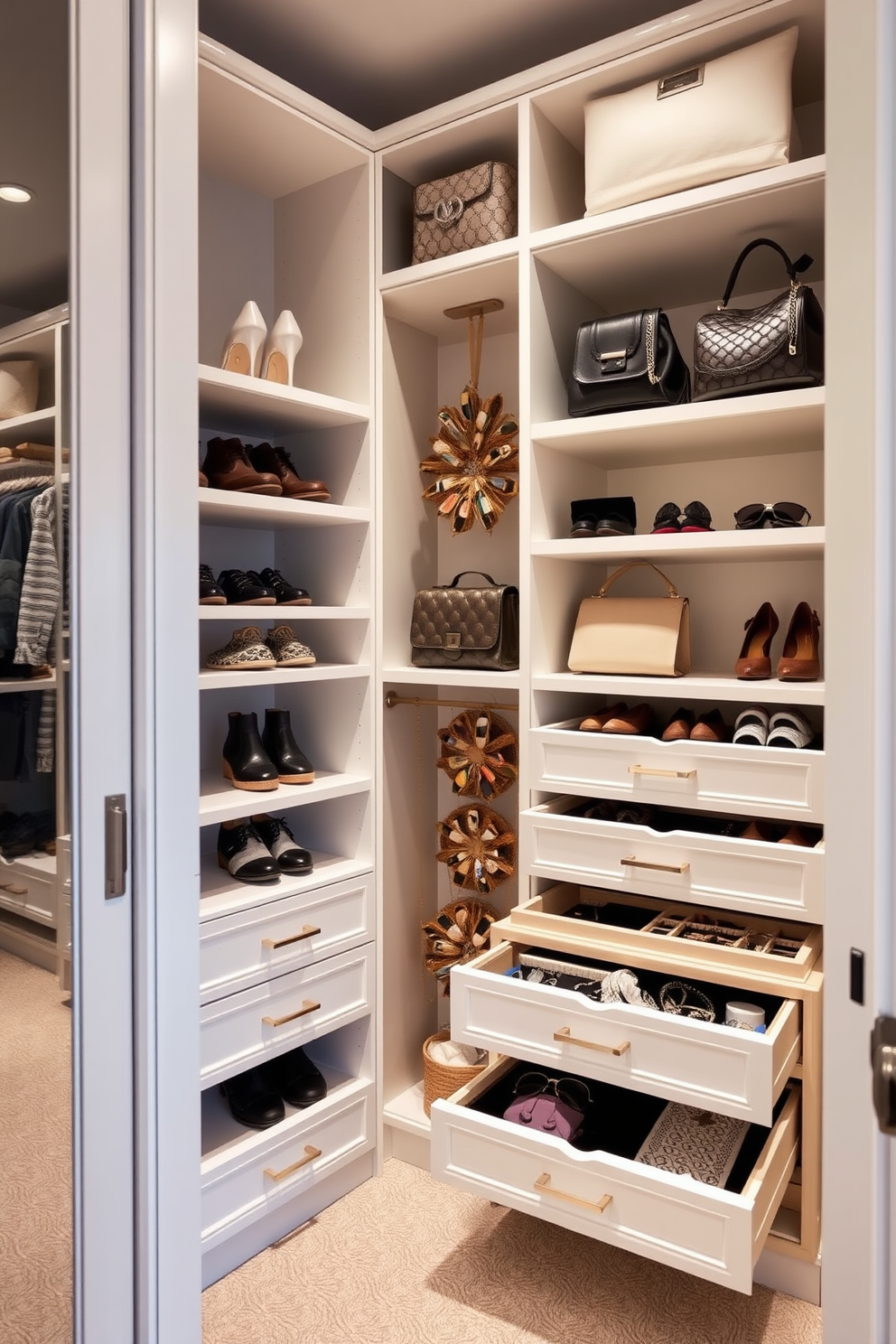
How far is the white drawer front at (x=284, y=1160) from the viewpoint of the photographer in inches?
72.5

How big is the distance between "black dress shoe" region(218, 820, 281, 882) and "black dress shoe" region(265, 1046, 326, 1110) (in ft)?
1.56

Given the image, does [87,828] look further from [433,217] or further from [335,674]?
[433,217]

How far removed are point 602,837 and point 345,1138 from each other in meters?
0.98

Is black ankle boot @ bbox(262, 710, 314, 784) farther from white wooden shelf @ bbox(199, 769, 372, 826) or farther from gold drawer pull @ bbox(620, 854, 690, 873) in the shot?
gold drawer pull @ bbox(620, 854, 690, 873)

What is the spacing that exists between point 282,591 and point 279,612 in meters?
0.16

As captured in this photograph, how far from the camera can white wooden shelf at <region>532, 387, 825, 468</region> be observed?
174 centimetres

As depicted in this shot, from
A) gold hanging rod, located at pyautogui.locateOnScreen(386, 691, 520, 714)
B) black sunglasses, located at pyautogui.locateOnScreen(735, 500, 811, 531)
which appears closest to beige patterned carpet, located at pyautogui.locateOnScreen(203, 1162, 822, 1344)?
gold hanging rod, located at pyautogui.locateOnScreen(386, 691, 520, 714)

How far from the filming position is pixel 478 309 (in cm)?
233

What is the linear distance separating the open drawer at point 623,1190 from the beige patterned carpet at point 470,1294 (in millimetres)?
260

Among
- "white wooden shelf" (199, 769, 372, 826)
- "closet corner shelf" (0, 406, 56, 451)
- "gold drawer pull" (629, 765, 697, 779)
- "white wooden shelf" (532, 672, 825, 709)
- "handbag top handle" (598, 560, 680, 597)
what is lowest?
"white wooden shelf" (199, 769, 372, 826)

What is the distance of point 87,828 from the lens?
1275mm

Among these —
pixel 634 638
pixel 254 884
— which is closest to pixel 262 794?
pixel 254 884

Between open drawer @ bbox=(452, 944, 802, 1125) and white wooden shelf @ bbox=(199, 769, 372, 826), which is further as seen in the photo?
white wooden shelf @ bbox=(199, 769, 372, 826)

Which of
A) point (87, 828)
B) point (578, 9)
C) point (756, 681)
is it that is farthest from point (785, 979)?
point (578, 9)
